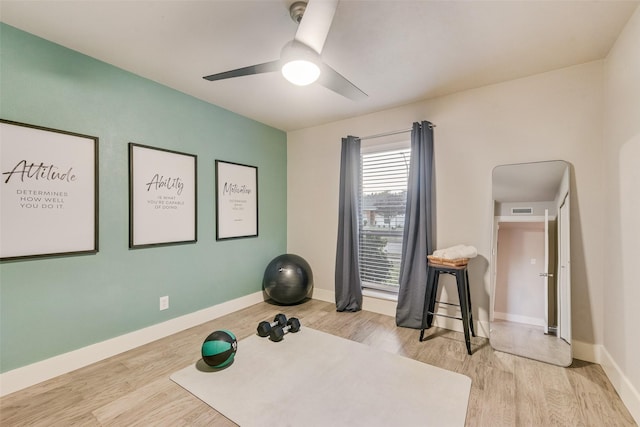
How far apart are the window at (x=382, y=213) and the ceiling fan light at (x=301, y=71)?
1.96 m

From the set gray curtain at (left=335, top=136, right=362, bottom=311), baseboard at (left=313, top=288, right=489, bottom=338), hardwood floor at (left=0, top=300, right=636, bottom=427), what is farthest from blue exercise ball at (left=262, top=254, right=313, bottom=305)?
hardwood floor at (left=0, top=300, right=636, bottom=427)

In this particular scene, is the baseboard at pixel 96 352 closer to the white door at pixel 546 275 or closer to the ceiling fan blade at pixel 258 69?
the ceiling fan blade at pixel 258 69

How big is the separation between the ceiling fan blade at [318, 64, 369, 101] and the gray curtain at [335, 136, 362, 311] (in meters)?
1.43

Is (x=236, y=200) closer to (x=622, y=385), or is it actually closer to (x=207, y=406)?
(x=207, y=406)

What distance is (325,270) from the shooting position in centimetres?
399

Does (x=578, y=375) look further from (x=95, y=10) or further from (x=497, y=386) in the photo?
(x=95, y=10)

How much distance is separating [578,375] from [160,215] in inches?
148

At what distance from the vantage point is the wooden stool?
98.7 inches

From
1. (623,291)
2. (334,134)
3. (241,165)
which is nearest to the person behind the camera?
(623,291)

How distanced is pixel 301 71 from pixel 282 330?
2255mm

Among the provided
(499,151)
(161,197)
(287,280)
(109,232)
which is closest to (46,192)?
(109,232)

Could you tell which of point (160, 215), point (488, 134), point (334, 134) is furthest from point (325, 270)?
point (488, 134)

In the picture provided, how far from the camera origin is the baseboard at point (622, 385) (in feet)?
5.50

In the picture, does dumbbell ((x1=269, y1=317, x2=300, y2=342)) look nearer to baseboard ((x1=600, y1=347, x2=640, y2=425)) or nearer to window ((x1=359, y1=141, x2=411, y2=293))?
window ((x1=359, y1=141, x2=411, y2=293))
